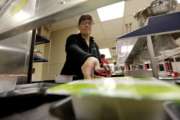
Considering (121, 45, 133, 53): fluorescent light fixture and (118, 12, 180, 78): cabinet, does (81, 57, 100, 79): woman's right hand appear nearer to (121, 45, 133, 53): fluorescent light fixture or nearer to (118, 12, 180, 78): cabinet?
(118, 12, 180, 78): cabinet

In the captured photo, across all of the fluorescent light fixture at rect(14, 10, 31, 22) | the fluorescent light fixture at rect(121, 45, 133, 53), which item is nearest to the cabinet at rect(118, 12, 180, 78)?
the fluorescent light fixture at rect(121, 45, 133, 53)

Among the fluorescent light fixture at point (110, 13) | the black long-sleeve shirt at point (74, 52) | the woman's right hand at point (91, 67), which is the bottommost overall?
the woman's right hand at point (91, 67)

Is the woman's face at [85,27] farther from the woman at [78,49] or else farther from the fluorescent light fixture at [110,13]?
the fluorescent light fixture at [110,13]

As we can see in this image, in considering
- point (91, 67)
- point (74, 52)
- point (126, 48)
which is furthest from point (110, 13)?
point (91, 67)

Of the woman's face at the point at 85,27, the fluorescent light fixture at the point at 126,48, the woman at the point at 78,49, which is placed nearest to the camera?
the woman at the point at 78,49

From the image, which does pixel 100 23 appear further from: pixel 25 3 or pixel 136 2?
pixel 25 3

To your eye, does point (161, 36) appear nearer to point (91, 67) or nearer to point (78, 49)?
point (78, 49)

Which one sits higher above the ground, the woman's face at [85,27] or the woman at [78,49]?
the woman's face at [85,27]

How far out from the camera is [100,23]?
4.68 m

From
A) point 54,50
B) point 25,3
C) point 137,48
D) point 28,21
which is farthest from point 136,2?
point 28,21

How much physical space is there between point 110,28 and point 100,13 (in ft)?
3.23

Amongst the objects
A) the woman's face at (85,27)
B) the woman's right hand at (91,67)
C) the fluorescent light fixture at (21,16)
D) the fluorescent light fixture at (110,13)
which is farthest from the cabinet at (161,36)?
the fluorescent light fixture at (110,13)

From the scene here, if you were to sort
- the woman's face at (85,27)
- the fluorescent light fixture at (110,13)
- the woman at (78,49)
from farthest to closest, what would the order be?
the fluorescent light fixture at (110,13), the woman's face at (85,27), the woman at (78,49)

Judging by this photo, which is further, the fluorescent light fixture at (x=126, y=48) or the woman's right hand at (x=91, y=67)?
the fluorescent light fixture at (x=126, y=48)
